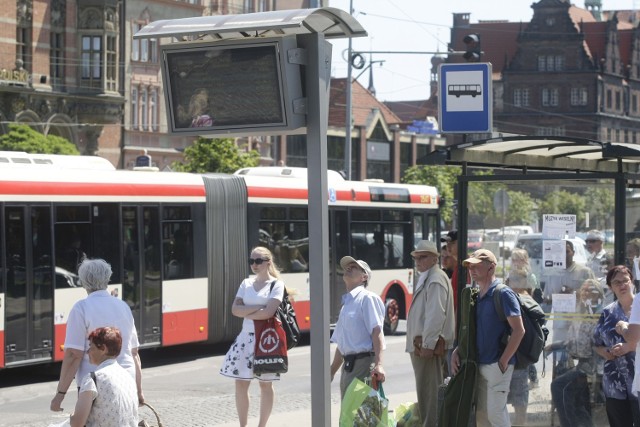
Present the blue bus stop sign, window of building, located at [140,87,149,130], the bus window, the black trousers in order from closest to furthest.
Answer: the black trousers → the blue bus stop sign → the bus window → window of building, located at [140,87,149,130]

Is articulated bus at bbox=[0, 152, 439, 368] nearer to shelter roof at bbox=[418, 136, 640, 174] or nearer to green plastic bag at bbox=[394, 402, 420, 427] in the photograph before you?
green plastic bag at bbox=[394, 402, 420, 427]

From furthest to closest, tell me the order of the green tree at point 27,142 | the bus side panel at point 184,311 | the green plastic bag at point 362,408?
1. the green tree at point 27,142
2. the bus side panel at point 184,311
3. the green plastic bag at point 362,408

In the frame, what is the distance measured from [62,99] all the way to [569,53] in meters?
66.6

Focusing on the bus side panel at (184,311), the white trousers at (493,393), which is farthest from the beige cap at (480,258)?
the bus side panel at (184,311)

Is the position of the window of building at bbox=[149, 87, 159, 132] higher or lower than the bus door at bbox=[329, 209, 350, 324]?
higher

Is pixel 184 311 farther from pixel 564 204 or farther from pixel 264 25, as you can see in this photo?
pixel 264 25

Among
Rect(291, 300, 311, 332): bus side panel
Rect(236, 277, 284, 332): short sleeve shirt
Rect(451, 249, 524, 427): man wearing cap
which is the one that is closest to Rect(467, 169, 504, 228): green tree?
Rect(236, 277, 284, 332): short sleeve shirt

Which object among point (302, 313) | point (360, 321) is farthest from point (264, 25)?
point (302, 313)

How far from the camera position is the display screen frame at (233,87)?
24.3ft

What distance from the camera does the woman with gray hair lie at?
28.0 feet

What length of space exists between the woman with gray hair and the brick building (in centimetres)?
10444

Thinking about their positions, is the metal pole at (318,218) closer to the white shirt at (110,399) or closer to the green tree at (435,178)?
the white shirt at (110,399)

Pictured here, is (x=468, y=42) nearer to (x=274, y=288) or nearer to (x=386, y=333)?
(x=386, y=333)

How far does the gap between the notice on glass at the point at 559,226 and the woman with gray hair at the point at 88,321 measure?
3.81 metres
